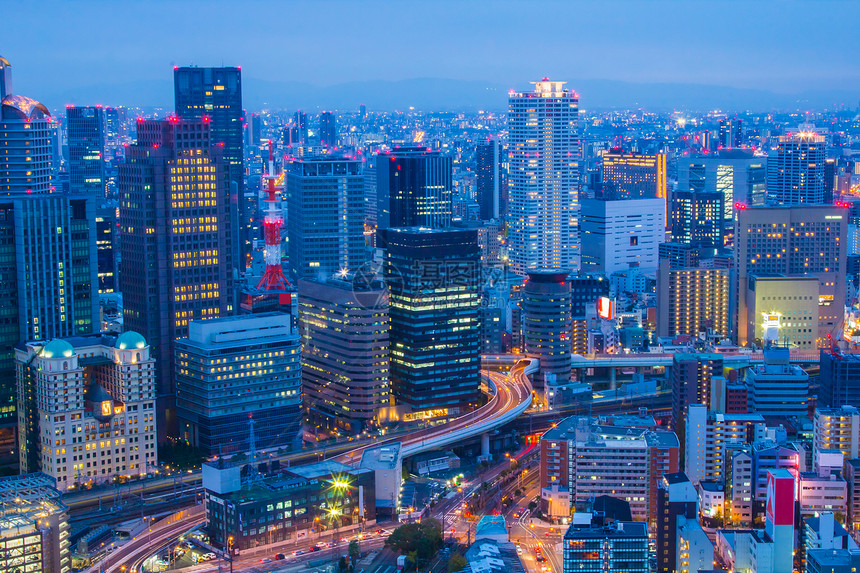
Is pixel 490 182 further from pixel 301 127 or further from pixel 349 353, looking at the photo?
pixel 349 353

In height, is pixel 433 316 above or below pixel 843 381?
above

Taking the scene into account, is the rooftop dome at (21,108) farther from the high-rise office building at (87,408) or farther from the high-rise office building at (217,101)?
the high-rise office building at (217,101)

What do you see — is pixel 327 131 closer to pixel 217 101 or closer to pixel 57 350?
pixel 217 101

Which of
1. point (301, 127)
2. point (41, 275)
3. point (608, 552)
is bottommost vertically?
point (608, 552)

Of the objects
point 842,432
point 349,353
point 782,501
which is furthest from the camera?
point 349,353

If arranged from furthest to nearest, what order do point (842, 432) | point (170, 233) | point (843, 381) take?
1. point (843, 381)
2. point (170, 233)
3. point (842, 432)

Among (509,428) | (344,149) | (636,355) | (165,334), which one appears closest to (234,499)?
(165,334)

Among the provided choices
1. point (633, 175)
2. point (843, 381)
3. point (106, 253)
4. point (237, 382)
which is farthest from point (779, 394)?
point (633, 175)

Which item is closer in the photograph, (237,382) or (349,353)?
(237,382)

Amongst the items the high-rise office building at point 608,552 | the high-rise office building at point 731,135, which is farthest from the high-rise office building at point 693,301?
the high-rise office building at point 731,135
